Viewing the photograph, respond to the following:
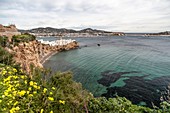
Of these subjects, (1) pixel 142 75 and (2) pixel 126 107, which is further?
(1) pixel 142 75

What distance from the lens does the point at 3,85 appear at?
525cm

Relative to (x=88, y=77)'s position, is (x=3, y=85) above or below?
above

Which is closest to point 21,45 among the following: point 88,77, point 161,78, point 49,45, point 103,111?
point 88,77

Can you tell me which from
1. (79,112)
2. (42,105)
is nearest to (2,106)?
(42,105)

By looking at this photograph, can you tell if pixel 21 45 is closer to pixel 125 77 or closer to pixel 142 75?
pixel 125 77

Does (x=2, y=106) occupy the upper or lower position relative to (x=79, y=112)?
upper

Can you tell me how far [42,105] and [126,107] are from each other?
3436 millimetres

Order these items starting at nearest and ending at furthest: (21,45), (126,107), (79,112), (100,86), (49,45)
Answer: (79,112) < (126,107) < (100,86) < (21,45) < (49,45)

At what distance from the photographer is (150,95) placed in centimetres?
2362

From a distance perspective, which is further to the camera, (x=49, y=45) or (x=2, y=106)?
(x=49, y=45)

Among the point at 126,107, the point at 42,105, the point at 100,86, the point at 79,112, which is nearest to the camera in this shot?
the point at 42,105

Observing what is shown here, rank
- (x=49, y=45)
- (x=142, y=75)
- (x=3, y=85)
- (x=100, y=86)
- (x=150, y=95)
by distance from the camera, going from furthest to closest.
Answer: (x=49, y=45) → (x=142, y=75) → (x=100, y=86) → (x=150, y=95) → (x=3, y=85)

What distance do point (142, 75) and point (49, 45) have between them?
155 feet

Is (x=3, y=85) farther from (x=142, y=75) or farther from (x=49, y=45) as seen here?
(x=49, y=45)
